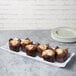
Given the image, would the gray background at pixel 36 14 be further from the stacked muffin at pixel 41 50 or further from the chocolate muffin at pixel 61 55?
the chocolate muffin at pixel 61 55

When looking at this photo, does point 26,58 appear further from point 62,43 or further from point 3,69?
point 62,43

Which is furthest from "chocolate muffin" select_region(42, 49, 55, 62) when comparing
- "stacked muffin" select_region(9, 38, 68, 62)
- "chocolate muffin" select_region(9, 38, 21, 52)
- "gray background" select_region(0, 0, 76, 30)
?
"gray background" select_region(0, 0, 76, 30)

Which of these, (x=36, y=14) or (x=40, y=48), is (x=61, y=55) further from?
(x=36, y=14)

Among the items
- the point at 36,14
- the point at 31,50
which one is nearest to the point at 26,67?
the point at 31,50

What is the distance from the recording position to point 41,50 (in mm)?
1054

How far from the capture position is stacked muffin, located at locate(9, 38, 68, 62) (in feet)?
3.29

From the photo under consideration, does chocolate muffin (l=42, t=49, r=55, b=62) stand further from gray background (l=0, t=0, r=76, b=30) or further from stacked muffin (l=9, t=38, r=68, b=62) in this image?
gray background (l=0, t=0, r=76, b=30)

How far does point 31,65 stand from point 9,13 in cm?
69

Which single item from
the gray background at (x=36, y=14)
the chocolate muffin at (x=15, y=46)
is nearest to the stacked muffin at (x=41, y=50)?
the chocolate muffin at (x=15, y=46)

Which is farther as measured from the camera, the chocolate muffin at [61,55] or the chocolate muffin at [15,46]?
the chocolate muffin at [15,46]

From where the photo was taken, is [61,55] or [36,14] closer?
[61,55]

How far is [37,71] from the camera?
0.98m

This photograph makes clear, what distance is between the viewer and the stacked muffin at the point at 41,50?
100 cm

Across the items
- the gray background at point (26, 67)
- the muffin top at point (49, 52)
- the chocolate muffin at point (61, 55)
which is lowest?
the gray background at point (26, 67)
